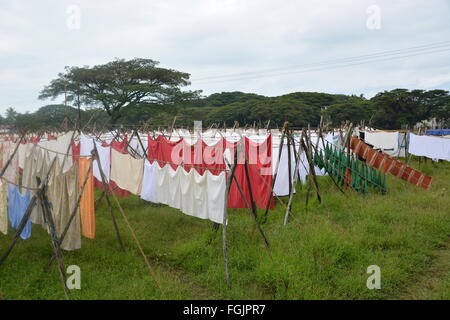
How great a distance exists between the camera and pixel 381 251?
5527mm

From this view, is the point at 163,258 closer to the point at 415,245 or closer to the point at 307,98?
the point at 415,245

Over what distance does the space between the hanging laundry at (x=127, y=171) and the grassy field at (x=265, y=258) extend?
0.88m

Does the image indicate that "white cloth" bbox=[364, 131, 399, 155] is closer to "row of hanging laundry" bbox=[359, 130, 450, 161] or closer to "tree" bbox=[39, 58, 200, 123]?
"row of hanging laundry" bbox=[359, 130, 450, 161]

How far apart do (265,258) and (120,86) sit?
31.1 m

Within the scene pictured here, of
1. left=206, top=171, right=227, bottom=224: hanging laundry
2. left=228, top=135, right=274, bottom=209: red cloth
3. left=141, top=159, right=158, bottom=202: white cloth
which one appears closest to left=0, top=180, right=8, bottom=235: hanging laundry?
left=141, top=159, right=158, bottom=202: white cloth

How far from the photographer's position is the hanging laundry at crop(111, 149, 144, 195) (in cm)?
666

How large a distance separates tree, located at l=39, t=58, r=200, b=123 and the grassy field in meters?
26.7

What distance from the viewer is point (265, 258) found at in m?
5.16

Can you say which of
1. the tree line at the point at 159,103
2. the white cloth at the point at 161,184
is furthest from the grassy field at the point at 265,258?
the tree line at the point at 159,103

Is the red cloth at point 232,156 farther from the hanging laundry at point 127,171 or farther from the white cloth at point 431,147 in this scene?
the white cloth at point 431,147

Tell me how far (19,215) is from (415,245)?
21.5ft

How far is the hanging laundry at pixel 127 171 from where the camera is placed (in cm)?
666

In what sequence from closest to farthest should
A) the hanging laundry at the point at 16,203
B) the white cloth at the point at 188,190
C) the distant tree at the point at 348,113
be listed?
the white cloth at the point at 188,190 < the hanging laundry at the point at 16,203 < the distant tree at the point at 348,113
